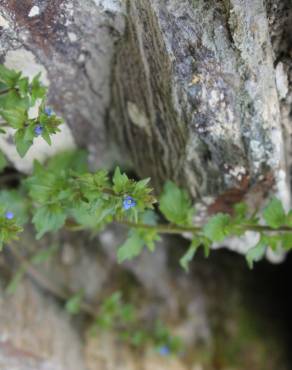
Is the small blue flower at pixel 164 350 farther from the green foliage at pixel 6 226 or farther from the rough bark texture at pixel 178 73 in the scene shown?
the green foliage at pixel 6 226

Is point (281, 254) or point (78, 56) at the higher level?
point (78, 56)

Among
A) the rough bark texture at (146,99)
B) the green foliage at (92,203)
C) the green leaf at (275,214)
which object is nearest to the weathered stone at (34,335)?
the rough bark texture at (146,99)

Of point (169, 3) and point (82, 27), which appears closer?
point (169, 3)

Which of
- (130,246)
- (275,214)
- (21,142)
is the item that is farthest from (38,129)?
(275,214)

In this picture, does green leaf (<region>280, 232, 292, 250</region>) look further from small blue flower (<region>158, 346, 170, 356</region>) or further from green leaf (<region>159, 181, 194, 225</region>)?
small blue flower (<region>158, 346, 170, 356</region>)

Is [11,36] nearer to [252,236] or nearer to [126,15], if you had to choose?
[126,15]

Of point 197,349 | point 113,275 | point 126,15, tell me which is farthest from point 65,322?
point 126,15
